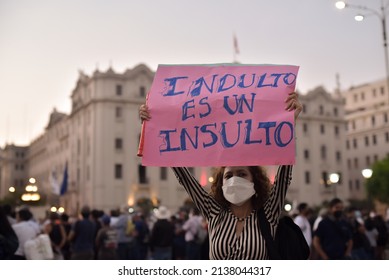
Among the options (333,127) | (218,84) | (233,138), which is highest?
(333,127)

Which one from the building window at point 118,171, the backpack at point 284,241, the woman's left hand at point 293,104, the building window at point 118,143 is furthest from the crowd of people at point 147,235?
the building window at point 118,143

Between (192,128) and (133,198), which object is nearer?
(192,128)

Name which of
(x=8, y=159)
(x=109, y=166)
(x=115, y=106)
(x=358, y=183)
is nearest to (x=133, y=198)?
(x=109, y=166)

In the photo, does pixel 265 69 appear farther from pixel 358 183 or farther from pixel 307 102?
pixel 358 183

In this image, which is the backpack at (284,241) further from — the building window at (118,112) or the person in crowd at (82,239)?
the building window at (118,112)

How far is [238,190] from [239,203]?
0.08 meters

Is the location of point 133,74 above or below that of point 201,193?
above

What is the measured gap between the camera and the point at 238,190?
11.0 feet

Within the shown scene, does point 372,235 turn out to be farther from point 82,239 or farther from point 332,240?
point 82,239

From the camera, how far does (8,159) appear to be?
8144cm

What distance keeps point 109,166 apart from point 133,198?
3.19m

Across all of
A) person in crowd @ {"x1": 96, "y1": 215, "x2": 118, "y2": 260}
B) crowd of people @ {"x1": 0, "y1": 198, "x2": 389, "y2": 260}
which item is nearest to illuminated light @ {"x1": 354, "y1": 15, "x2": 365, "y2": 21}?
crowd of people @ {"x1": 0, "y1": 198, "x2": 389, "y2": 260}

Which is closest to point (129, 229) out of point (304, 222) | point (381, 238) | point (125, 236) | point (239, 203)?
point (125, 236)

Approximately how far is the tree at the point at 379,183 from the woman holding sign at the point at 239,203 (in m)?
47.8
